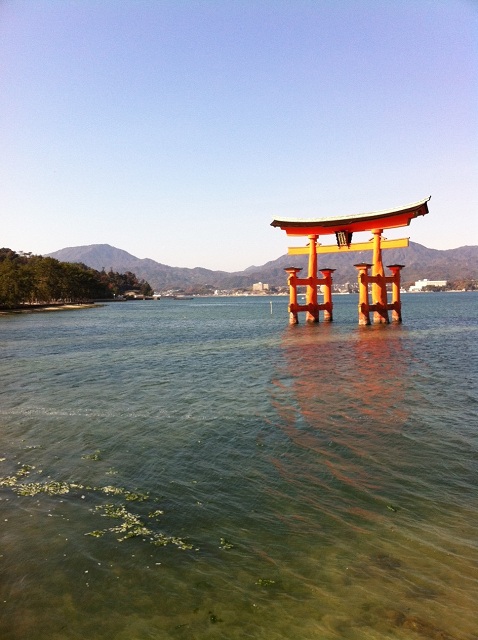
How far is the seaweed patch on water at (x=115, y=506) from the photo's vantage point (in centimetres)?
590

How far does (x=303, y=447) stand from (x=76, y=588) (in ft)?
17.9

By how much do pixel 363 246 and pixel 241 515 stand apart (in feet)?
126

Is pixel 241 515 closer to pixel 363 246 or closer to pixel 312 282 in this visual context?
pixel 312 282

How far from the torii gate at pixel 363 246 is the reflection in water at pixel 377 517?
2616 centimetres

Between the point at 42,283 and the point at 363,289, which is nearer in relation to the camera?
the point at 363,289

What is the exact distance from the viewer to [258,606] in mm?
4578

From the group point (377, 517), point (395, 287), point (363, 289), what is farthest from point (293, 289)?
point (377, 517)

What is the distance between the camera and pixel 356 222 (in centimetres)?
3831

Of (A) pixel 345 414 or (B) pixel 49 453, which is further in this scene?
(A) pixel 345 414

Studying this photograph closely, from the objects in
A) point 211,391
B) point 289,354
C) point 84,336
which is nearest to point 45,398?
point 211,391

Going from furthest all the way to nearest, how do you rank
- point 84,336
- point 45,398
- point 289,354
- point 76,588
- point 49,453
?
point 84,336, point 289,354, point 45,398, point 49,453, point 76,588

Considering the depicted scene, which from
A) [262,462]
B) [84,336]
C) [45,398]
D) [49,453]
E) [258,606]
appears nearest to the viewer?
[258,606]

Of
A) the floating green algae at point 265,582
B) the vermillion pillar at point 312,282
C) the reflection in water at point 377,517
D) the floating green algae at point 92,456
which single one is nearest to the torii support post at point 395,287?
the vermillion pillar at point 312,282

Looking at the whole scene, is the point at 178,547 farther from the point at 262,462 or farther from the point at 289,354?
the point at 289,354
